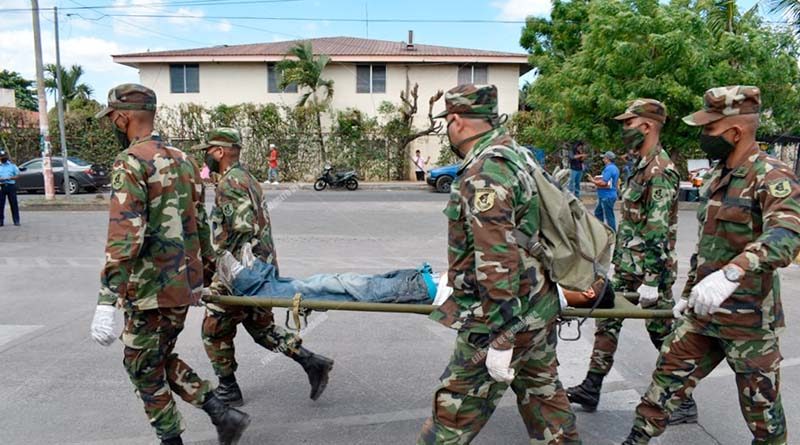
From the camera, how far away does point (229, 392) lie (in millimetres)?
4203

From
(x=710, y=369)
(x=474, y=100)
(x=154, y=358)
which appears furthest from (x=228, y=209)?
(x=710, y=369)

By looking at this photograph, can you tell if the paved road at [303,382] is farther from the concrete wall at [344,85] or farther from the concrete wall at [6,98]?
the concrete wall at [6,98]

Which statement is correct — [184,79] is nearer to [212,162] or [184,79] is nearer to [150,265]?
[212,162]

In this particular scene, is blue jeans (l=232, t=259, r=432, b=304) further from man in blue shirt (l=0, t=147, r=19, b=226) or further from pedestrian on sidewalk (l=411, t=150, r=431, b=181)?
pedestrian on sidewalk (l=411, t=150, r=431, b=181)

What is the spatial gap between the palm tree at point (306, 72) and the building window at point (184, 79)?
472cm

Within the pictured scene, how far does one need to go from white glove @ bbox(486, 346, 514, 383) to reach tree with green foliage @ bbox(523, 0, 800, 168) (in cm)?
1359

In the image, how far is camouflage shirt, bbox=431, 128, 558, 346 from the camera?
2.49 meters

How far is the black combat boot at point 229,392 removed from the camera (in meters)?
4.20

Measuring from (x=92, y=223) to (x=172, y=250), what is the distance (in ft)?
37.4

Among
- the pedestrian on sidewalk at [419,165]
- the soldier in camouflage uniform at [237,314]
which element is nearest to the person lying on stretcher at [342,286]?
the soldier in camouflage uniform at [237,314]

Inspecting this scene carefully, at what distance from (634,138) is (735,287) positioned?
5.33ft

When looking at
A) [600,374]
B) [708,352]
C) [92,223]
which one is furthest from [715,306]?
[92,223]

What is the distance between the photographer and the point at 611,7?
15.2 m

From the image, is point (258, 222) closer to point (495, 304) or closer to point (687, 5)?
point (495, 304)
